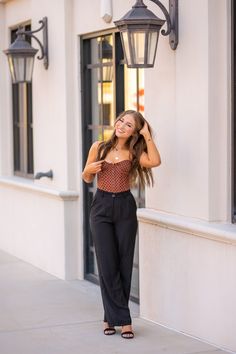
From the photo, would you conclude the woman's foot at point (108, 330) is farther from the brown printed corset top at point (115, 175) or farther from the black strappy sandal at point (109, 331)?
the brown printed corset top at point (115, 175)

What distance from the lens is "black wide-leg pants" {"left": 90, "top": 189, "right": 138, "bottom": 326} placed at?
6.90 m

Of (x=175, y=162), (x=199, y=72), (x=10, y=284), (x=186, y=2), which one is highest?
(x=186, y=2)

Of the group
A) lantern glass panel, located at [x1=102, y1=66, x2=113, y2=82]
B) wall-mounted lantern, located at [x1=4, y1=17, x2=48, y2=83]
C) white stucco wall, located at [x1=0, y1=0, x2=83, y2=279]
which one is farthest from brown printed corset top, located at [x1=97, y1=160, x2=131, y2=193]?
wall-mounted lantern, located at [x1=4, y1=17, x2=48, y2=83]

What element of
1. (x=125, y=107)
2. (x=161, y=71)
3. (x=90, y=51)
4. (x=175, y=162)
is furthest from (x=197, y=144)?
(x=90, y=51)

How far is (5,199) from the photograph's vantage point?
11.5 meters

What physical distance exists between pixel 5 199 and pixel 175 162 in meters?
4.87

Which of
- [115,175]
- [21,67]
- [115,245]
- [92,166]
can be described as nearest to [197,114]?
[115,175]

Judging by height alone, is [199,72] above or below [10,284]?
above

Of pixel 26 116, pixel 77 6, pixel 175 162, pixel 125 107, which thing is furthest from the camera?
pixel 26 116

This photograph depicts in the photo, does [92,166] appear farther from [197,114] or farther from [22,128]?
A: [22,128]

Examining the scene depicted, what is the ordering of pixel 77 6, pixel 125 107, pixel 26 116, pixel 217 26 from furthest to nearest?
pixel 26 116, pixel 77 6, pixel 125 107, pixel 217 26

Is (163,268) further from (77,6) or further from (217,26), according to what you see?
(77,6)

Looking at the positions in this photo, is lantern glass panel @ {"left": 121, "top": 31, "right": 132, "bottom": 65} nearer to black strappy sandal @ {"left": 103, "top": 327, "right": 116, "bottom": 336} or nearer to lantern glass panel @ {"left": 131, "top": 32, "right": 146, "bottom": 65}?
lantern glass panel @ {"left": 131, "top": 32, "right": 146, "bottom": 65}

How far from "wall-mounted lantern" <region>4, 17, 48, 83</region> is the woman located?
288 centimetres
